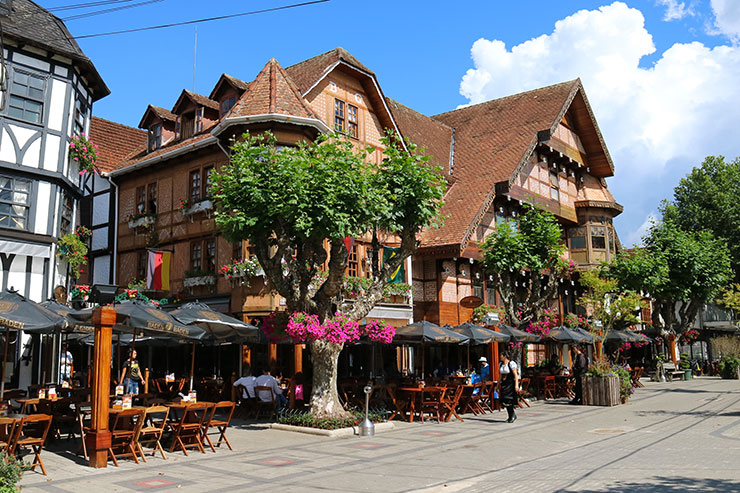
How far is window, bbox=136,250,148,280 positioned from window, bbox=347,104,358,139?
9.13 m

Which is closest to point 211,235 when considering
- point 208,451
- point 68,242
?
point 68,242

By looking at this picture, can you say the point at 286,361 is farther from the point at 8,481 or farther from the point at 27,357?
the point at 8,481

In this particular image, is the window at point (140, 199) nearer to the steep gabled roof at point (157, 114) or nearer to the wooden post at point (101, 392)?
the steep gabled roof at point (157, 114)

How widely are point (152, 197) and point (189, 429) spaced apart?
50.3 ft

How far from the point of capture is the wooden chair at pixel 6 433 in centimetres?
893

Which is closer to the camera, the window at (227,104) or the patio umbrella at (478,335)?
the patio umbrella at (478,335)

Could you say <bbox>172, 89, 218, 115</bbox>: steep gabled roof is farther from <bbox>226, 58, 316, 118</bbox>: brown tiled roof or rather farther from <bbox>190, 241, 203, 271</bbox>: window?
<bbox>190, 241, 203, 271</bbox>: window

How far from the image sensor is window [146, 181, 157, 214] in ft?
82.5

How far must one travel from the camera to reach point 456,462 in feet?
35.0

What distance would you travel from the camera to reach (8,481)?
5980 mm

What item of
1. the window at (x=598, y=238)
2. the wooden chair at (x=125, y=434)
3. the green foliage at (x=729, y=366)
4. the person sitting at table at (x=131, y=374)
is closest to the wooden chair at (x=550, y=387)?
the window at (x=598, y=238)

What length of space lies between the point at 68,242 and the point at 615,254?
87.8 feet

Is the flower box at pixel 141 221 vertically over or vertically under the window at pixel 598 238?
under

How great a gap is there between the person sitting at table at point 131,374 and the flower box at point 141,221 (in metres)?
9.63
